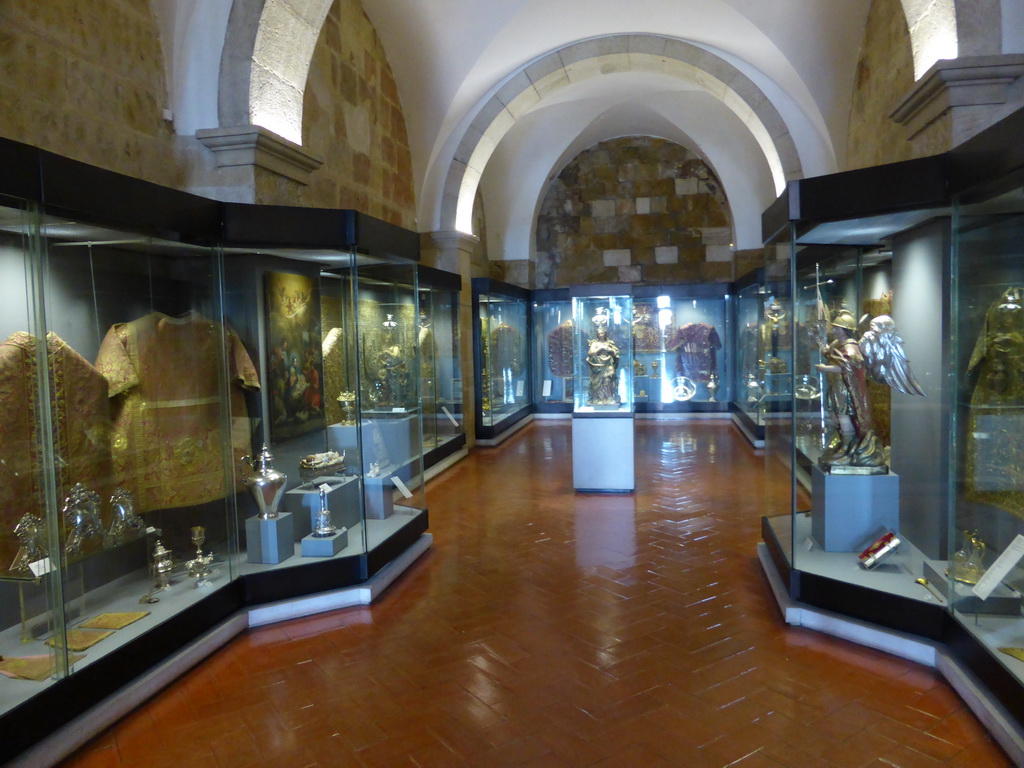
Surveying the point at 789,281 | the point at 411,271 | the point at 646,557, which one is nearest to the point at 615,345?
the point at 411,271

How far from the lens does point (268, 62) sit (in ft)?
17.7

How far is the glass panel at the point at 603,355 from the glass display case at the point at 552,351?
5906mm

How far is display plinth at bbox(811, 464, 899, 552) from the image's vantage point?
425 centimetres

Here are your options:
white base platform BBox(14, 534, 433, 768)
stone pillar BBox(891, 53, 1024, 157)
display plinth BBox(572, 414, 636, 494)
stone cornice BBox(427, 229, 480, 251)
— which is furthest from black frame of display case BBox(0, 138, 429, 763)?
stone cornice BBox(427, 229, 480, 251)

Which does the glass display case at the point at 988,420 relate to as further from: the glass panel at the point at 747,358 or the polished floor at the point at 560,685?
the glass panel at the point at 747,358

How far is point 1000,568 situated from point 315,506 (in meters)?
3.96

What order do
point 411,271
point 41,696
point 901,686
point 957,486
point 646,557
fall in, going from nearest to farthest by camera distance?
point 41,696
point 901,686
point 957,486
point 646,557
point 411,271

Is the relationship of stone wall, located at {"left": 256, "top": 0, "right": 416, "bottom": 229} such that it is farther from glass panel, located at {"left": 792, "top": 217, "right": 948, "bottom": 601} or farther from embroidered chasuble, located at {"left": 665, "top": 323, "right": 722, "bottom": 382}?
embroidered chasuble, located at {"left": 665, "top": 323, "right": 722, "bottom": 382}

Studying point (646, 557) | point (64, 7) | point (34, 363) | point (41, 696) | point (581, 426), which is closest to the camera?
point (41, 696)

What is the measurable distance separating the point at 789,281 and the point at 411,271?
3.58 m

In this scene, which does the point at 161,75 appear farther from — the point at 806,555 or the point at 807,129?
the point at 807,129

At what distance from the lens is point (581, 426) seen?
24.6ft

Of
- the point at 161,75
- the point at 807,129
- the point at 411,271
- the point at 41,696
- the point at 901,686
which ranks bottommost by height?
the point at 901,686

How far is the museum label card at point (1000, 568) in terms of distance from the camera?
298cm
